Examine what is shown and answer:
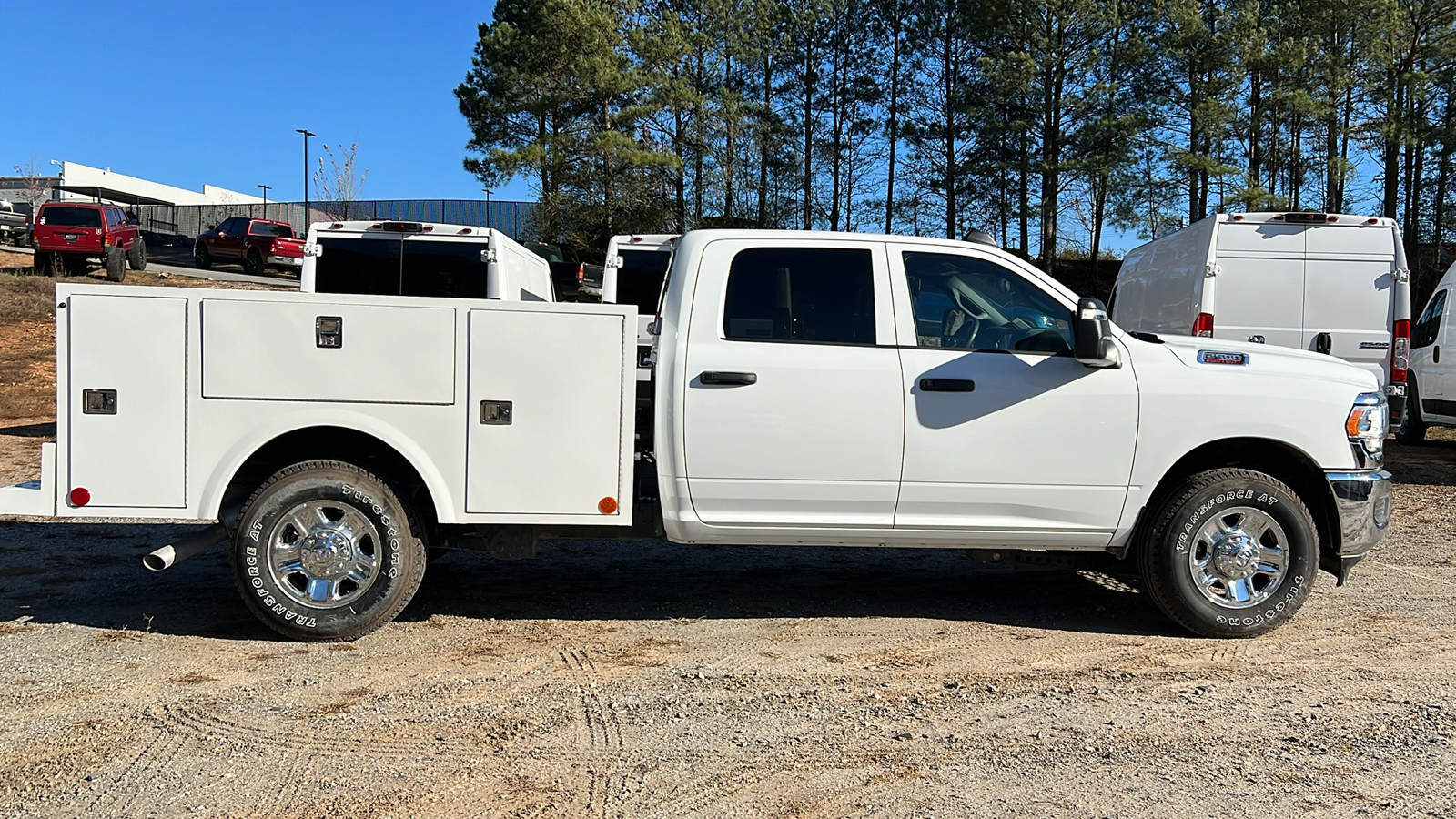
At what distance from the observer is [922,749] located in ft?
13.1

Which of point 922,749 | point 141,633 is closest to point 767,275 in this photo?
point 922,749

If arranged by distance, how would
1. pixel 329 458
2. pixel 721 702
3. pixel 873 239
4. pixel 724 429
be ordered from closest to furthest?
pixel 721 702, pixel 724 429, pixel 329 458, pixel 873 239

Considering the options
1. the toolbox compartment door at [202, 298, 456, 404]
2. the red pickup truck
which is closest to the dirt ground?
the toolbox compartment door at [202, 298, 456, 404]

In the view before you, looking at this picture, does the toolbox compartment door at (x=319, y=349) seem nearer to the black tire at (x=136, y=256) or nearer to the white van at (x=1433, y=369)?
the white van at (x=1433, y=369)

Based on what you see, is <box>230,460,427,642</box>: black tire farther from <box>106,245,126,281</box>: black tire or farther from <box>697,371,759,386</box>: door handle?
<box>106,245,126,281</box>: black tire

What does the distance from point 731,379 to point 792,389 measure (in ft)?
0.96

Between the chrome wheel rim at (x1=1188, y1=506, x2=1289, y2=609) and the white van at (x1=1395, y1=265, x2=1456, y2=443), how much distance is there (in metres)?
8.23

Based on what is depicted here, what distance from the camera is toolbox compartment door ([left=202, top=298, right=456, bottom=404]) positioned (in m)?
5.00

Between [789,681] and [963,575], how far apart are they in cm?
249

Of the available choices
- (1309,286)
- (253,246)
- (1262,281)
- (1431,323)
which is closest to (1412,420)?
(1431,323)

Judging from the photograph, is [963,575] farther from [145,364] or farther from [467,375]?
[145,364]

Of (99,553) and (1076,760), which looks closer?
(1076,760)

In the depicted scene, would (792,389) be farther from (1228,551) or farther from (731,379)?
(1228,551)

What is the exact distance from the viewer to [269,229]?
32.2 meters
